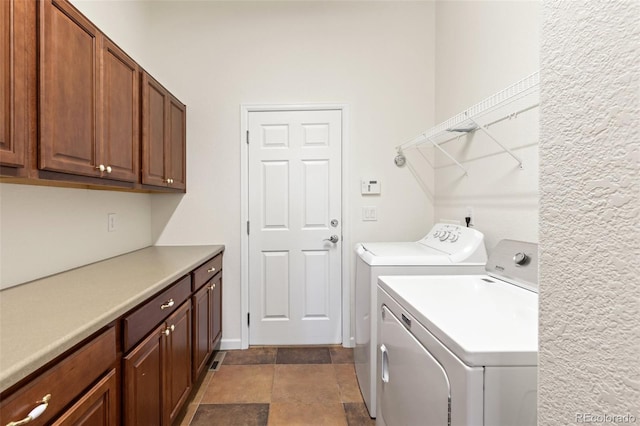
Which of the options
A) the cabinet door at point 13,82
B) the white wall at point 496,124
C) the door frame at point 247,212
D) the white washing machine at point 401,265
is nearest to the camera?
the cabinet door at point 13,82

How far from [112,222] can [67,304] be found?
1.08 meters

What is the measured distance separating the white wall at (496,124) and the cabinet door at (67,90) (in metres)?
1.79

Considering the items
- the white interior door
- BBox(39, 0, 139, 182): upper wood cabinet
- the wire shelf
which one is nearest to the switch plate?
the white interior door

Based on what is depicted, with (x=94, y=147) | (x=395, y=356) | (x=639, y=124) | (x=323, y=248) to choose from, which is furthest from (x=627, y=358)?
(x=323, y=248)

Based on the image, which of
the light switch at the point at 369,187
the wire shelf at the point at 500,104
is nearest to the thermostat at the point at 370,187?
the light switch at the point at 369,187

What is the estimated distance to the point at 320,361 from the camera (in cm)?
235

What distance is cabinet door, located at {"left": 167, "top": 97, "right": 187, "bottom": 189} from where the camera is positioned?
7.30 feet

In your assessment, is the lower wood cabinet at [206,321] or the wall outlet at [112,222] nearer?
the lower wood cabinet at [206,321]

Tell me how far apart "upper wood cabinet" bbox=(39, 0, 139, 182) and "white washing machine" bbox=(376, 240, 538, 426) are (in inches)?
57.1

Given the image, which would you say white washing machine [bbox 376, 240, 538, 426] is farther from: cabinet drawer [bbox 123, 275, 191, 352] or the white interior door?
the white interior door

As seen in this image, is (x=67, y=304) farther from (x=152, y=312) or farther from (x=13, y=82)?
(x=13, y=82)

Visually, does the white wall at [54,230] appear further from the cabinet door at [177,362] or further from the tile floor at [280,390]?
the tile floor at [280,390]

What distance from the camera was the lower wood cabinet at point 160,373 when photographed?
1.16m

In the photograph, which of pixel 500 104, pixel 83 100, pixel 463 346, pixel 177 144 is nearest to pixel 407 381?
pixel 463 346
